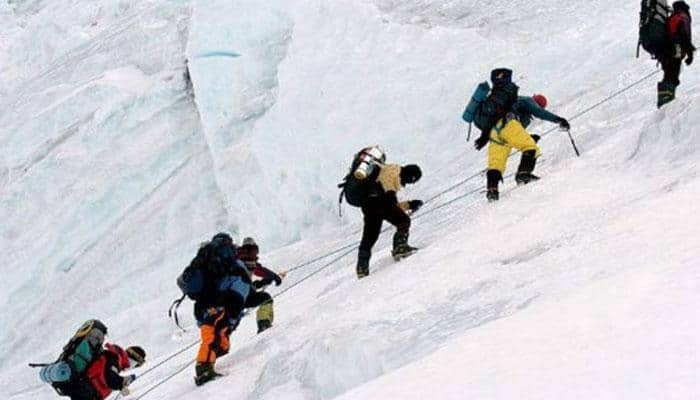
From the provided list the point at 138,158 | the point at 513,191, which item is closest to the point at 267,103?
the point at 138,158

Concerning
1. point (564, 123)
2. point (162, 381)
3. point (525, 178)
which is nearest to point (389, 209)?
point (525, 178)

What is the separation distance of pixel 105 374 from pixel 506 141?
363cm

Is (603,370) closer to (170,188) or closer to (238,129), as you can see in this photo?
(238,129)

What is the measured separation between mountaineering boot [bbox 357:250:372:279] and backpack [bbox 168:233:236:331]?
1.07m

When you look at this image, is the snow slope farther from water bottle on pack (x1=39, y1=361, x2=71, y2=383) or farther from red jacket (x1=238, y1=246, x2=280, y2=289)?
water bottle on pack (x1=39, y1=361, x2=71, y2=383)

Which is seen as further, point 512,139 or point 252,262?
point 252,262

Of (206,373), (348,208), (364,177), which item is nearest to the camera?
(206,373)

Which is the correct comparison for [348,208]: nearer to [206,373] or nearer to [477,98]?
[477,98]

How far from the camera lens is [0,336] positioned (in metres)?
16.4

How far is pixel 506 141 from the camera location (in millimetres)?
7703

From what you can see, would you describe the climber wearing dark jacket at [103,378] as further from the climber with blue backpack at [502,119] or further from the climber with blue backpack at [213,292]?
the climber with blue backpack at [502,119]

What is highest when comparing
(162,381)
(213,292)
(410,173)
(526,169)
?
(410,173)

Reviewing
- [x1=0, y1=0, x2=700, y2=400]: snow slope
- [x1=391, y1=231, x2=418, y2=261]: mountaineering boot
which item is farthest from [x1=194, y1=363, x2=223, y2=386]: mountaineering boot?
[x1=391, y1=231, x2=418, y2=261]: mountaineering boot

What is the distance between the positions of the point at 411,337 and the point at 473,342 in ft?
4.76
